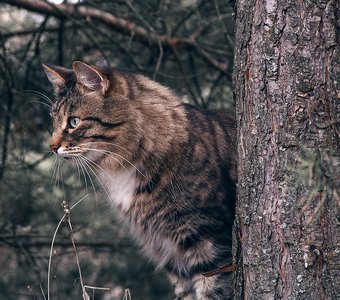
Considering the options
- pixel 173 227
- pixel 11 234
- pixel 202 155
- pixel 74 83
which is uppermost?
pixel 74 83

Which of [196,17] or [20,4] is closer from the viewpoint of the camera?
[20,4]

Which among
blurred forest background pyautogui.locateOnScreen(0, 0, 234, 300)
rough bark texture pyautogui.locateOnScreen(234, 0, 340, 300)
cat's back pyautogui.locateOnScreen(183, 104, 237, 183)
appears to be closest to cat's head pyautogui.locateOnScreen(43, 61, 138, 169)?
cat's back pyautogui.locateOnScreen(183, 104, 237, 183)

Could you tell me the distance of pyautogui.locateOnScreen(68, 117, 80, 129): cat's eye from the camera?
3.95 meters

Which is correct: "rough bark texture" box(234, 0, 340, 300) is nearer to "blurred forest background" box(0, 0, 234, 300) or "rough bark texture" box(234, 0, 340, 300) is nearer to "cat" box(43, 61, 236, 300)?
"cat" box(43, 61, 236, 300)

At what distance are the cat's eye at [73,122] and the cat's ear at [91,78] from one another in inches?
7.6

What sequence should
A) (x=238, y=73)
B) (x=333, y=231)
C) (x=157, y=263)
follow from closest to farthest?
(x=333, y=231) < (x=238, y=73) < (x=157, y=263)

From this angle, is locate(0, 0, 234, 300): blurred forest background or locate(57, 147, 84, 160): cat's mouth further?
locate(0, 0, 234, 300): blurred forest background

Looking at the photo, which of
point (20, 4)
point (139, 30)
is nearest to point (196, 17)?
point (139, 30)

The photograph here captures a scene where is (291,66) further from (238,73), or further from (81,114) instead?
(81,114)

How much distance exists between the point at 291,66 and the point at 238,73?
0.30 metres

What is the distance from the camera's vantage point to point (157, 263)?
4285 millimetres

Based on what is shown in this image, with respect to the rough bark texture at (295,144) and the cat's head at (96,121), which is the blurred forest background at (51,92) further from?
the rough bark texture at (295,144)

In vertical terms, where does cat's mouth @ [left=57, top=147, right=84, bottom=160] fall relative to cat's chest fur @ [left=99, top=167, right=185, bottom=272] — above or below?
above

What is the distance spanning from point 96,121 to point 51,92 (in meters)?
1.87
